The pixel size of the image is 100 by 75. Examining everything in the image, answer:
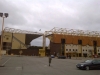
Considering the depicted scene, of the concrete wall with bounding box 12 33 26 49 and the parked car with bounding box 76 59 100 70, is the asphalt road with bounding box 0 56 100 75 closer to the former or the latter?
the parked car with bounding box 76 59 100 70

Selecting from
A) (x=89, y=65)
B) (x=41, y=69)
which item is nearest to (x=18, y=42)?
(x=41, y=69)

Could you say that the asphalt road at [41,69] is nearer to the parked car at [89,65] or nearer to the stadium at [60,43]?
the parked car at [89,65]

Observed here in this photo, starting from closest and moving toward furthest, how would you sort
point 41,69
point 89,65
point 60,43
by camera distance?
point 41,69 < point 89,65 < point 60,43

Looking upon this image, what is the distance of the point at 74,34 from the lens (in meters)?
96.1

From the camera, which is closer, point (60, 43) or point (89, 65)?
point (89, 65)

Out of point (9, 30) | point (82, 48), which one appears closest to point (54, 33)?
point (82, 48)

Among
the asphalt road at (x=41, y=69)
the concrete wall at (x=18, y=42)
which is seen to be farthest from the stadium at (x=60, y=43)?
the asphalt road at (x=41, y=69)

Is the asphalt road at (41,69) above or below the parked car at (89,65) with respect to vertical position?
below

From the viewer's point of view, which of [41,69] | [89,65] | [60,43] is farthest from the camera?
[60,43]

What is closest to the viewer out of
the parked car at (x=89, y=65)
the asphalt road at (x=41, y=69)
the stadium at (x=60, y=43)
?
the asphalt road at (x=41, y=69)

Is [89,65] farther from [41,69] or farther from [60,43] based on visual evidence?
[60,43]

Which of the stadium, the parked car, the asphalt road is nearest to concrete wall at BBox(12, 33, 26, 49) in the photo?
the stadium

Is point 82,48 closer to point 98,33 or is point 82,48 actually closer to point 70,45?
point 70,45

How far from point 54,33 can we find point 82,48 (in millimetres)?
20803
